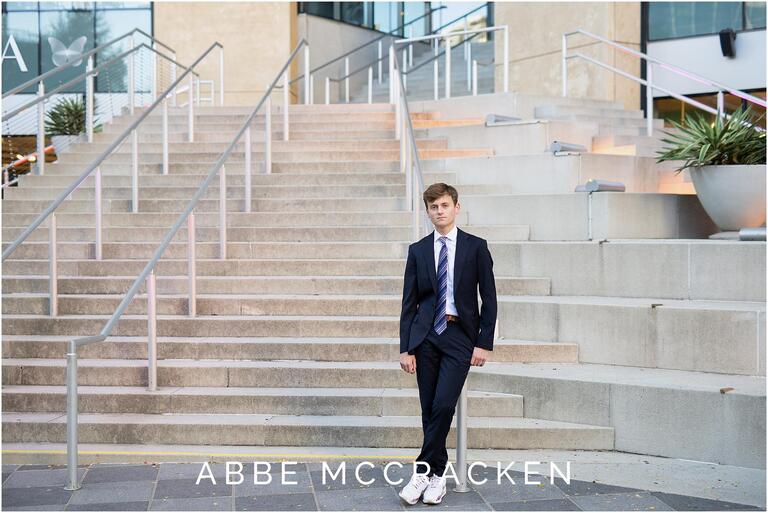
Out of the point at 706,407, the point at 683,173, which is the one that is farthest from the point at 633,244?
the point at 683,173

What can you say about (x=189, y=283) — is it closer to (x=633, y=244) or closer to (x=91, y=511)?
(x=91, y=511)

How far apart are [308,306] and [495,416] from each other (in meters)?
2.08

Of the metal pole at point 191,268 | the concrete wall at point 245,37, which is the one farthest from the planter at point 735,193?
the concrete wall at point 245,37

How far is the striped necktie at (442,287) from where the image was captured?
479 centimetres

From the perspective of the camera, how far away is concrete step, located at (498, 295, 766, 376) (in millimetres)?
5977

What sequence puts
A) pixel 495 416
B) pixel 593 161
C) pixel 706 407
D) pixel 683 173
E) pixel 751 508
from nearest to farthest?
pixel 751 508 → pixel 706 407 → pixel 495 416 → pixel 593 161 → pixel 683 173

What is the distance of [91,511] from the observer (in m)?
4.78

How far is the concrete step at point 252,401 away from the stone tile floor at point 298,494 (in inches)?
→ 28.8

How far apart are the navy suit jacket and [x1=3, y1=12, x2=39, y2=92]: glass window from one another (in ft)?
59.7

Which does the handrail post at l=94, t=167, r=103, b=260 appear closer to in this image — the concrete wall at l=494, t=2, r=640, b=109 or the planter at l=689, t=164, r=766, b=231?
the planter at l=689, t=164, r=766, b=231

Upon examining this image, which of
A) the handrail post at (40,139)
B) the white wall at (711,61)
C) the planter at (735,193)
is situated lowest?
the planter at (735,193)

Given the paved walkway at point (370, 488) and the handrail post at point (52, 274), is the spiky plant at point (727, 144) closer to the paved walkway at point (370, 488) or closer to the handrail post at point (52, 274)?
the paved walkway at point (370, 488)

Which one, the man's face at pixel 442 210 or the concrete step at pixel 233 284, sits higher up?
the man's face at pixel 442 210

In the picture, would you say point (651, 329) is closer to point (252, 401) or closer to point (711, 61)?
point (252, 401)
